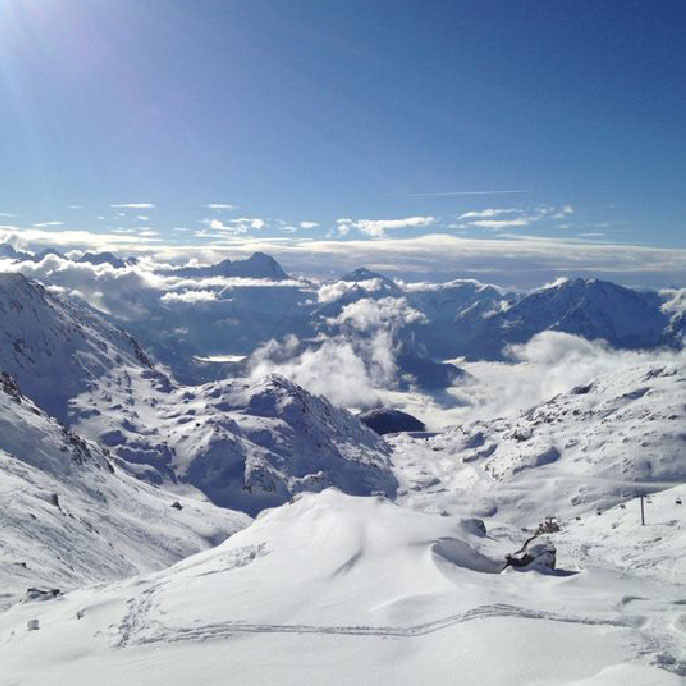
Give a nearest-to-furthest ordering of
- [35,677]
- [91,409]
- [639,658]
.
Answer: [639,658] → [35,677] → [91,409]

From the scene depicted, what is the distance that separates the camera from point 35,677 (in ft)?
58.3

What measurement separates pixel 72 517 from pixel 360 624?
50277 mm

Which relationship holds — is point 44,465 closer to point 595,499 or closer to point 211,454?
point 211,454

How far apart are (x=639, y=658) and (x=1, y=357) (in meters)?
216

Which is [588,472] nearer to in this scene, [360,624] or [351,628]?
[360,624]

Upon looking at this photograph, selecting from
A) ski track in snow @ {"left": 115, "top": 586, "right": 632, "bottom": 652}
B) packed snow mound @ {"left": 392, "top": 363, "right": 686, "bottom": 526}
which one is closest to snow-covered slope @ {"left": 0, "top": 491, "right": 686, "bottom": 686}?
ski track in snow @ {"left": 115, "top": 586, "right": 632, "bottom": 652}

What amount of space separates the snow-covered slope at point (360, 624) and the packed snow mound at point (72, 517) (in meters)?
10.9

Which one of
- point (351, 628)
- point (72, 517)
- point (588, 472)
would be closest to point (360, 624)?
point (351, 628)

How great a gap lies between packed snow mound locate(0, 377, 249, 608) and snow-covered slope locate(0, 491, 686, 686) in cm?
1095

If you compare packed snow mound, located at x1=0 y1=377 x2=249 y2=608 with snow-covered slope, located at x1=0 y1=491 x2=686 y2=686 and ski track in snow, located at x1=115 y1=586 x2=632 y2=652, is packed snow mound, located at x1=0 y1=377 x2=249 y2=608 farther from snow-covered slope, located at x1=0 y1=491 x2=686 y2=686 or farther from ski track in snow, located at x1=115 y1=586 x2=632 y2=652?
ski track in snow, located at x1=115 y1=586 x2=632 y2=652

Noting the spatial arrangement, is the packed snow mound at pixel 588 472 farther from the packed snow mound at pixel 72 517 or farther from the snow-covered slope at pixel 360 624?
the snow-covered slope at pixel 360 624

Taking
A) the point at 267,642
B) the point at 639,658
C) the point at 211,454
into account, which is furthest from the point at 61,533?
the point at 211,454

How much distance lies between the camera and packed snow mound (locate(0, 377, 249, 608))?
Answer: 4209cm

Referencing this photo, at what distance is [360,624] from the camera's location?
785 inches
